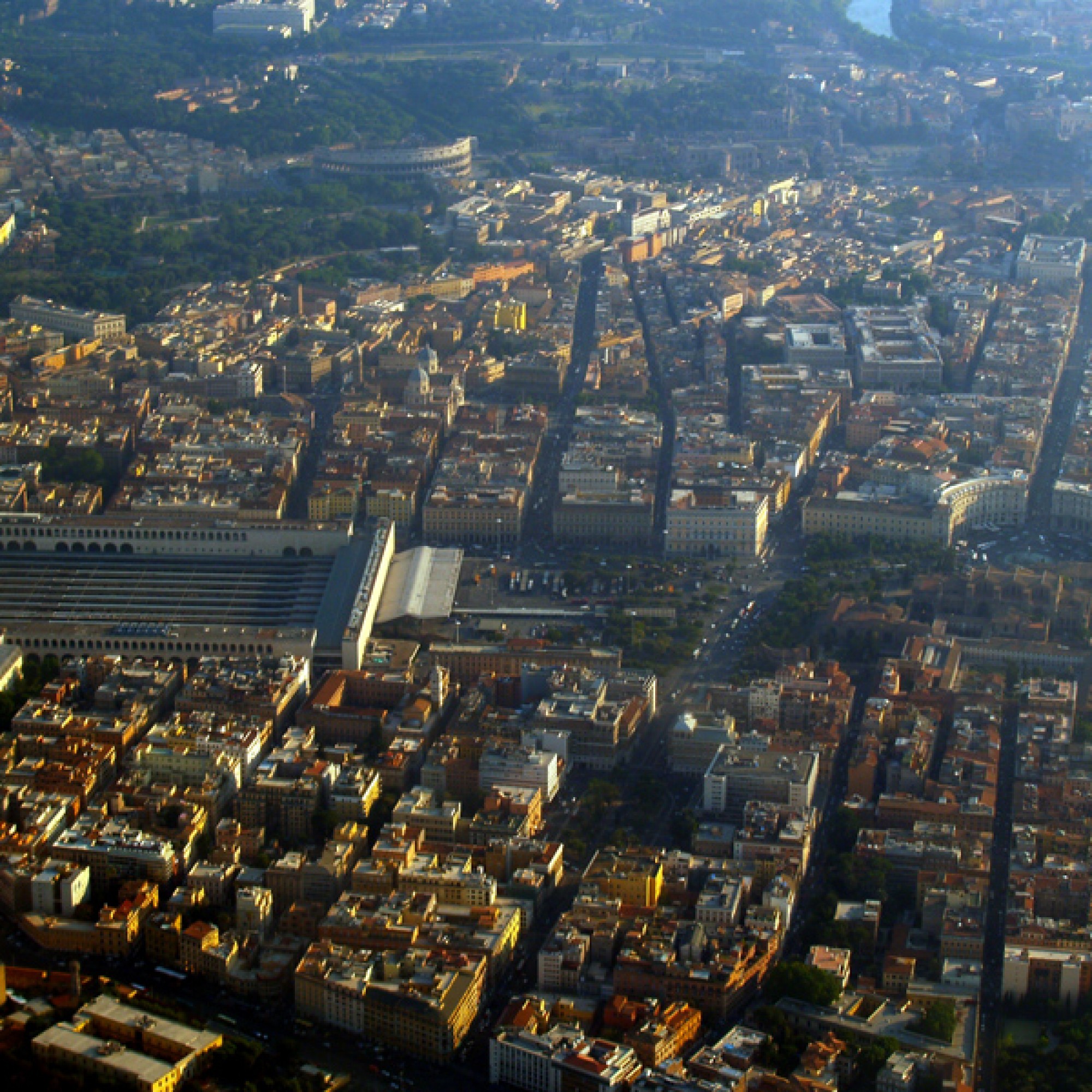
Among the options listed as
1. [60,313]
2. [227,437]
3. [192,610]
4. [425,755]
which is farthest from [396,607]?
[60,313]

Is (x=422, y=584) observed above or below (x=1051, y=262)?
below

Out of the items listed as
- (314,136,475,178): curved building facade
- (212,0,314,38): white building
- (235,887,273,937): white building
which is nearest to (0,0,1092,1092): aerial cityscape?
(235,887,273,937): white building

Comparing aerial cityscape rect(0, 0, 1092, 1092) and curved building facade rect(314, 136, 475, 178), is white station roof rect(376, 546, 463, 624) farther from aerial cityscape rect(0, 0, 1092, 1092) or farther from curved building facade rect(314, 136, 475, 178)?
curved building facade rect(314, 136, 475, 178)

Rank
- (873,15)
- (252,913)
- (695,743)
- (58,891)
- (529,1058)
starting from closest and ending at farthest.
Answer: (529,1058)
(252,913)
(58,891)
(695,743)
(873,15)

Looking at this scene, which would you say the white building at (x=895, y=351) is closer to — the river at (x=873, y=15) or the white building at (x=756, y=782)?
the white building at (x=756, y=782)

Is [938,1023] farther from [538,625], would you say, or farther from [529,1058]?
[538,625]

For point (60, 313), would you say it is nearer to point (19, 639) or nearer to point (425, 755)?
point (19, 639)

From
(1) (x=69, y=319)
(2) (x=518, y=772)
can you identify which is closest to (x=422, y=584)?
(2) (x=518, y=772)
